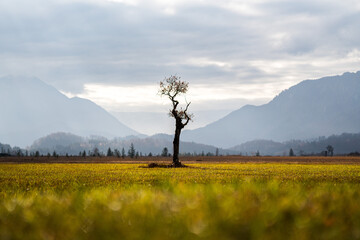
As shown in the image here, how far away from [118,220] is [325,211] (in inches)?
110

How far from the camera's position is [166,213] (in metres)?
4.97

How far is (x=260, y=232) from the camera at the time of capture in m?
3.82

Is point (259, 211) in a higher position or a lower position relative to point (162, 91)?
lower

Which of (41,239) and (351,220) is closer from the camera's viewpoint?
(41,239)

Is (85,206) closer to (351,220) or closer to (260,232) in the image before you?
(260,232)

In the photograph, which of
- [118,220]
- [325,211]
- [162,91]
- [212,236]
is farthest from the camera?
[162,91]

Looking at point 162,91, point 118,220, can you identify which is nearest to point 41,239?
point 118,220

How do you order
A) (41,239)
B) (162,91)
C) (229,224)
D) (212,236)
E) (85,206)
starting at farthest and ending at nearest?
(162,91) < (85,206) < (229,224) < (41,239) < (212,236)

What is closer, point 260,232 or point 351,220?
point 260,232

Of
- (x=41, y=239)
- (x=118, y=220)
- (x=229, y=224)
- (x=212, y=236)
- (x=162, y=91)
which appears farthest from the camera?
(x=162, y=91)

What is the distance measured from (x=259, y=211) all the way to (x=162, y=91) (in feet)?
169

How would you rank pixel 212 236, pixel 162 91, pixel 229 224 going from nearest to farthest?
pixel 212 236 < pixel 229 224 < pixel 162 91

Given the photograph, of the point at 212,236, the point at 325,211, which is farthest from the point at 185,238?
the point at 325,211

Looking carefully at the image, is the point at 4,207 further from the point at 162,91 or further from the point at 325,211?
the point at 162,91
